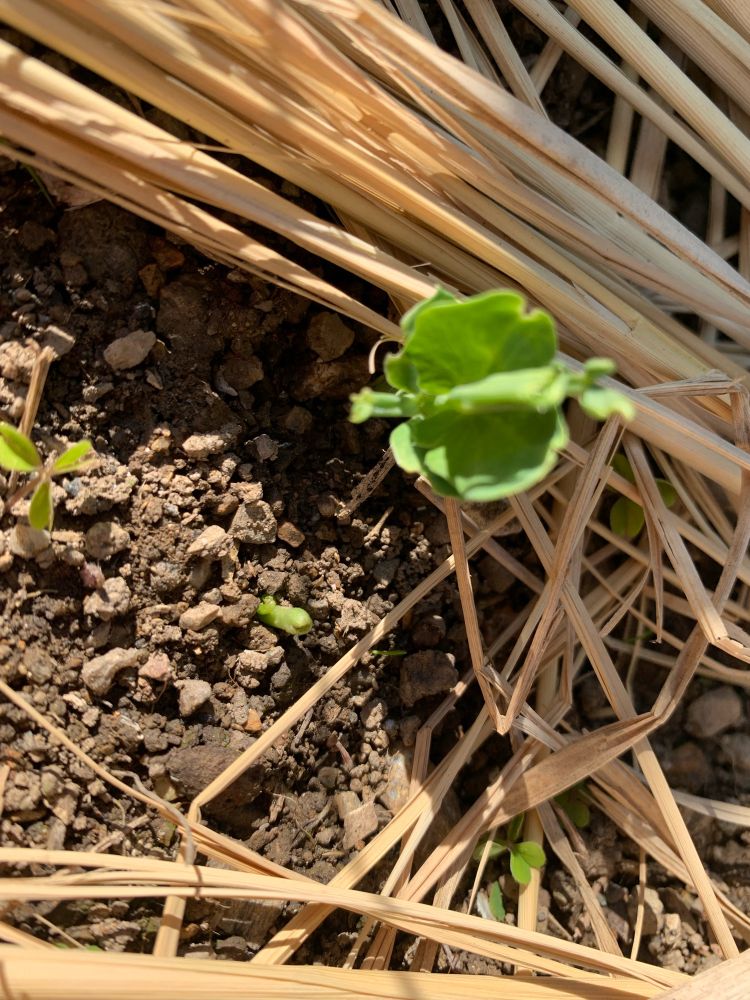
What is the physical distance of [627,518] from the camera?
1383 millimetres

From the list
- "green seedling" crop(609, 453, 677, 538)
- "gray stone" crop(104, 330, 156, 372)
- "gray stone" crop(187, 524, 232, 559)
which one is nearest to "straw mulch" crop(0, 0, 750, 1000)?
"green seedling" crop(609, 453, 677, 538)

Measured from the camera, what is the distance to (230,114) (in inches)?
41.3

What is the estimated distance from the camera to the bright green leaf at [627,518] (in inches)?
54.3

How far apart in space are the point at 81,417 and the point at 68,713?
1.40 feet

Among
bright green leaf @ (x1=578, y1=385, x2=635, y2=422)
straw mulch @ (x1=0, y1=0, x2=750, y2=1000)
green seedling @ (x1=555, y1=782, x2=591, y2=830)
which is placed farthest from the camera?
green seedling @ (x1=555, y1=782, x2=591, y2=830)

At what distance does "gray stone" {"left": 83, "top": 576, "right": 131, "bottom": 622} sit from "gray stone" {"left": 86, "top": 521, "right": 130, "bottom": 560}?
4 cm

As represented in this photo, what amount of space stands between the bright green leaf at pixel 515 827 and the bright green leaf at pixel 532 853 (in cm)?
2

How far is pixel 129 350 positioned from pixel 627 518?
0.88 m

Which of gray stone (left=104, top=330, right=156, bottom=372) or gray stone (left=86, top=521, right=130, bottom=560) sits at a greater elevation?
gray stone (left=104, top=330, right=156, bottom=372)

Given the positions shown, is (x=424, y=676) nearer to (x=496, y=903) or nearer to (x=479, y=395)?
(x=496, y=903)

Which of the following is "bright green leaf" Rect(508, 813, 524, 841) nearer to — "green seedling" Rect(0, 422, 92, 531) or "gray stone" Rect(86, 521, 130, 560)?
"gray stone" Rect(86, 521, 130, 560)

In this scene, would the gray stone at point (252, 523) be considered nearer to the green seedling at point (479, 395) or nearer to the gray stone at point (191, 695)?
the gray stone at point (191, 695)

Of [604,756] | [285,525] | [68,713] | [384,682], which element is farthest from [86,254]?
[604,756]

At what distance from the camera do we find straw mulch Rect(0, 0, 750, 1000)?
0.98 m
